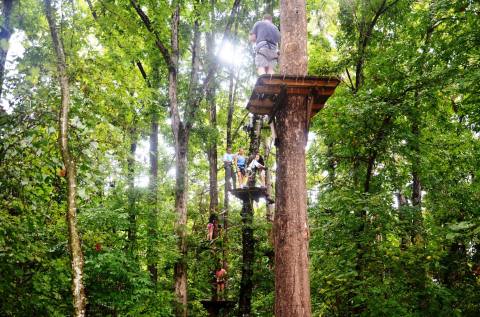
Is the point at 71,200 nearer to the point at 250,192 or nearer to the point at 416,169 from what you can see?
the point at 250,192

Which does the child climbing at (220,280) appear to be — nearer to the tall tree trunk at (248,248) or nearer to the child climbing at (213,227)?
the child climbing at (213,227)

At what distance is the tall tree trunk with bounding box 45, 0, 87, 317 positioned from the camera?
4.93 meters

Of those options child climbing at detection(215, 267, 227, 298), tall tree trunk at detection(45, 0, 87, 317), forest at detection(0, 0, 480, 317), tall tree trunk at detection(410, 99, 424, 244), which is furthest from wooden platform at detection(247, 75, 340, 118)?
child climbing at detection(215, 267, 227, 298)

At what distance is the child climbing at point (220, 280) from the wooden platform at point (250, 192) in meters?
3.39

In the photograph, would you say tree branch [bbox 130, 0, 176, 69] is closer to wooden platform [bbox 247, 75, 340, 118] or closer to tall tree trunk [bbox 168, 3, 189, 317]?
tall tree trunk [bbox 168, 3, 189, 317]

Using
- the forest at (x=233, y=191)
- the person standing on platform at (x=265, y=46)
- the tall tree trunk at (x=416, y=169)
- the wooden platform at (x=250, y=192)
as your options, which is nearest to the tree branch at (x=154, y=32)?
the forest at (x=233, y=191)

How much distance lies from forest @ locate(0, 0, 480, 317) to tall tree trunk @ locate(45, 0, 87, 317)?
0.06 ft

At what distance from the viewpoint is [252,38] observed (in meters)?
6.67

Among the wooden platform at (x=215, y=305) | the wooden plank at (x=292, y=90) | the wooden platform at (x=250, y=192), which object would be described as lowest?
the wooden platform at (x=215, y=305)

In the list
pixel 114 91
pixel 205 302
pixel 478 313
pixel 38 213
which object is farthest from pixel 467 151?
pixel 38 213

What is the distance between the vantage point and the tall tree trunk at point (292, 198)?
4.42 meters

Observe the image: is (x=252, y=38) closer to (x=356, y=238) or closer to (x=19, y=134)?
(x=19, y=134)

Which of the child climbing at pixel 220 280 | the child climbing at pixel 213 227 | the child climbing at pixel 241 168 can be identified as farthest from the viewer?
the child climbing at pixel 213 227

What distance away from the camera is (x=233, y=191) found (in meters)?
12.0
